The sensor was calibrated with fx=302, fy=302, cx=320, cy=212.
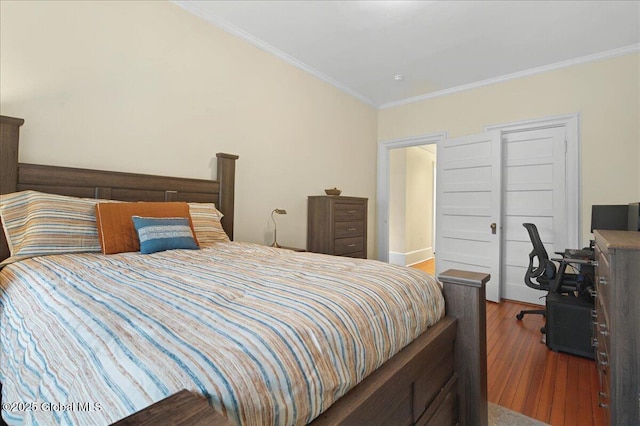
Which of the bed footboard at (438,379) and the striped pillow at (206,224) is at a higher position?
the striped pillow at (206,224)

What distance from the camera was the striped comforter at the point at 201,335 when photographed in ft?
1.82

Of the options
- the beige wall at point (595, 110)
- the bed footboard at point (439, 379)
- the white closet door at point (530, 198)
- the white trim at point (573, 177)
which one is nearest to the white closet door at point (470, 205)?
the white closet door at point (530, 198)

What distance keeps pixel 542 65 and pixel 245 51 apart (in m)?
3.28

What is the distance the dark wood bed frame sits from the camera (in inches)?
30.9

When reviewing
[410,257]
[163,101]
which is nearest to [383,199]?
[410,257]

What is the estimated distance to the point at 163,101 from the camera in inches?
93.9

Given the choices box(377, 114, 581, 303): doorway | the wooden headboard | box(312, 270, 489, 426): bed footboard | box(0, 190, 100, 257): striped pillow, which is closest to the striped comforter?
box(312, 270, 489, 426): bed footboard

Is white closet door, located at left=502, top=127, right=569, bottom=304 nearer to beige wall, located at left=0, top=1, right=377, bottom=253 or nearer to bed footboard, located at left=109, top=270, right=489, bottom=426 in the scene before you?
beige wall, located at left=0, top=1, right=377, bottom=253

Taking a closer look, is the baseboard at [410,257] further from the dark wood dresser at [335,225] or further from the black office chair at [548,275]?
the black office chair at [548,275]

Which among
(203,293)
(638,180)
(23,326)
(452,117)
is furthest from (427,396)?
(452,117)

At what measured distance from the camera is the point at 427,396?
107 cm

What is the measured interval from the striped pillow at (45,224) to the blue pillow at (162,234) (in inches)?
9.8

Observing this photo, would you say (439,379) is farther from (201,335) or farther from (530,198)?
(530,198)

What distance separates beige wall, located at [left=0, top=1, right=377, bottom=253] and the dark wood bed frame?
15 cm
